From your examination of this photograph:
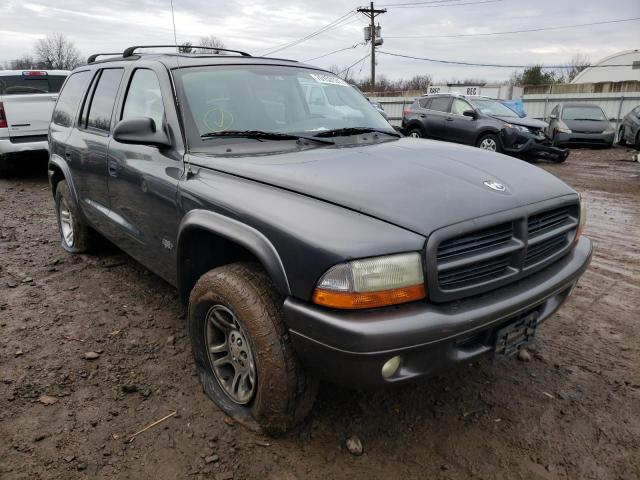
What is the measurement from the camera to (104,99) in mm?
3807

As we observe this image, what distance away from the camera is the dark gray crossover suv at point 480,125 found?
37.2 feet

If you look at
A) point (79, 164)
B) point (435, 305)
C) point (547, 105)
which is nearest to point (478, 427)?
point (435, 305)

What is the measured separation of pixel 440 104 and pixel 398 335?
39.8ft

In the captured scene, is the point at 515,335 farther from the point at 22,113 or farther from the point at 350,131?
the point at 22,113

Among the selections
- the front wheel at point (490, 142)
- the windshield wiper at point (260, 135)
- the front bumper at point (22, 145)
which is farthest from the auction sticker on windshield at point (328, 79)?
the front wheel at point (490, 142)

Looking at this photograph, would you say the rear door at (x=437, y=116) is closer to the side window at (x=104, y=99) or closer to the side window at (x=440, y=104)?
the side window at (x=440, y=104)

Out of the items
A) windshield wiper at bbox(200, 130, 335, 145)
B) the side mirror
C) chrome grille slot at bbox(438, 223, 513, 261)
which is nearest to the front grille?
chrome grille slot at bbox(438, 223, 513, 261)

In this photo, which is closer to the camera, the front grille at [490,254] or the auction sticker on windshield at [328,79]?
the front grille at [490,254]

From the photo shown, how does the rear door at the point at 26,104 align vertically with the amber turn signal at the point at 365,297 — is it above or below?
above

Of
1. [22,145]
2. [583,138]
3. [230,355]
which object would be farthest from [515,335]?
[583,138]

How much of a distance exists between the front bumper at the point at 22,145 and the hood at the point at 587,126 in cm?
1415

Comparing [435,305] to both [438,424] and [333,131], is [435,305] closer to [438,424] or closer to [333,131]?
[438,424]

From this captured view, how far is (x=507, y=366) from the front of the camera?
9.88 feet

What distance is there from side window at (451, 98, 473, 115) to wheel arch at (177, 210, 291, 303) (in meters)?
11.0
